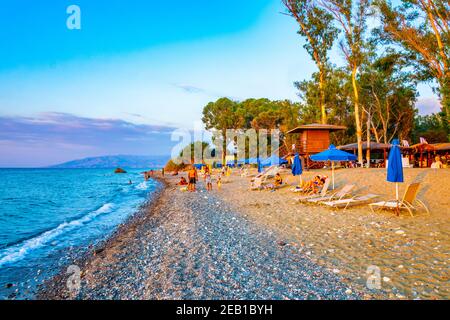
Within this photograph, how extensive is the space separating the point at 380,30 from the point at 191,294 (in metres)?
22.7

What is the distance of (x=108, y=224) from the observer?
1262cm

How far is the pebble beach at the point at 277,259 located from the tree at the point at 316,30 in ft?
65.9

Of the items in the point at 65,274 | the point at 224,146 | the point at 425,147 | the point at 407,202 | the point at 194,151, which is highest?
the point at 224,146

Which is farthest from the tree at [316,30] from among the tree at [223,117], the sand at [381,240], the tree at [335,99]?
the tree at [223,117]

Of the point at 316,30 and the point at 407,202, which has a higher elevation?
the point at 316,30

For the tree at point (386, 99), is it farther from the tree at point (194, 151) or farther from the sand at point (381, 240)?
the tree at point (194, 151)

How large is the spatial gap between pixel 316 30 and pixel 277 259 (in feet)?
84.2

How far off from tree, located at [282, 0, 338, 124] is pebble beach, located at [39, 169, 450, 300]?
20.1 metres

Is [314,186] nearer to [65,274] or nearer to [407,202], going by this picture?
[407,202]

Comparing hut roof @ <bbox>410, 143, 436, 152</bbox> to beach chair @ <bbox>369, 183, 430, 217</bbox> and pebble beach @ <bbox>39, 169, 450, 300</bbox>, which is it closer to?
pebble beach @ <bbox>39, 169, 450, 300</bbox>

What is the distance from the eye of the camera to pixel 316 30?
1008 inches

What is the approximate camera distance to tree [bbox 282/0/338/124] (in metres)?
25.2

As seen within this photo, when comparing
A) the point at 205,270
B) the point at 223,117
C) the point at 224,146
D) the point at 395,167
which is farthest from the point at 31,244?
the point at 224,146

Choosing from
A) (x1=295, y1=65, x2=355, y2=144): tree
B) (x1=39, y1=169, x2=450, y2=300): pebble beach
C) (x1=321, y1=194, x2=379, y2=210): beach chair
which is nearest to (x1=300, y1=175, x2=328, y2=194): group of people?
(x1=321, y1=194, x2=379, y2=210): beach chair
